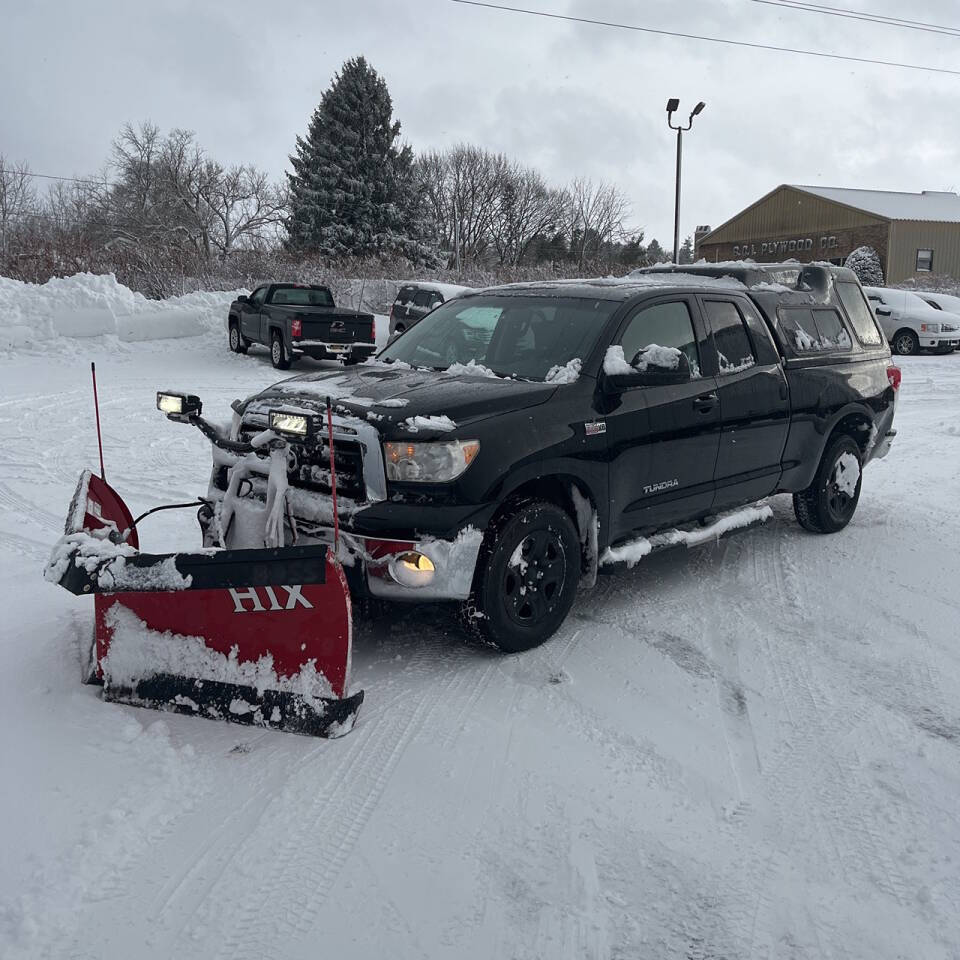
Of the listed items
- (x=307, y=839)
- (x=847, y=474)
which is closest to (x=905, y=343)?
(x=847, y=474)

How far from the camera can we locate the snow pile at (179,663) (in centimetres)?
369

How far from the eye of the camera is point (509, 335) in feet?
17.2

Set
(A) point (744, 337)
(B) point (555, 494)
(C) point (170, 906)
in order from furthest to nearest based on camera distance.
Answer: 1. (A) point (744, 337)
2. (B) point (555, 494)
3. (C) point (170, 906)

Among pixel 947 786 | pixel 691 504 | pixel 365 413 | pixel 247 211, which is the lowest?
pixel 947 786

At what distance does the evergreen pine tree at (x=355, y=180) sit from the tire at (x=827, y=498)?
31587mm

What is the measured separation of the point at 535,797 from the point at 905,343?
2196 cm

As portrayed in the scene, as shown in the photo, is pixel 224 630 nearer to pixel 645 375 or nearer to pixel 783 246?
pixel 645 375

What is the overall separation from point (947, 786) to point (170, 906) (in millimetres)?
2757

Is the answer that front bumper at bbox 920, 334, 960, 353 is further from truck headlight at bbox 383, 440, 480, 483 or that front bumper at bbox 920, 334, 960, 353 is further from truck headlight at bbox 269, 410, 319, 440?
truck headlight at bbox 269, 410, 319, 440

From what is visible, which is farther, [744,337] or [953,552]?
[953,552]

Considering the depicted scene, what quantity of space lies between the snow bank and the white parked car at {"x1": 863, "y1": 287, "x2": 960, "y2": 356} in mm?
15828

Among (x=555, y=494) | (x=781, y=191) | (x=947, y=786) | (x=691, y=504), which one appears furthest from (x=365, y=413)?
(x=781, y=191)

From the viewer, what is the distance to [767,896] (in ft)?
9.14

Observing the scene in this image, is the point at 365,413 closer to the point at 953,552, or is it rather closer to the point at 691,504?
the point at 691,504
